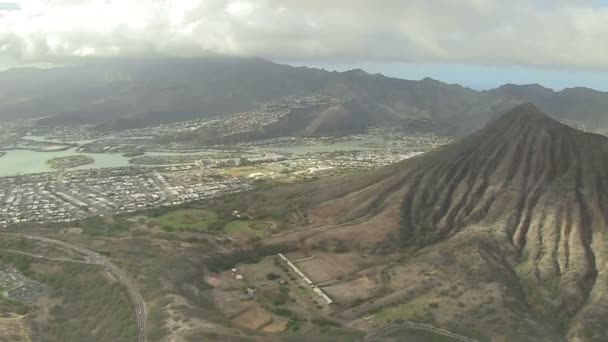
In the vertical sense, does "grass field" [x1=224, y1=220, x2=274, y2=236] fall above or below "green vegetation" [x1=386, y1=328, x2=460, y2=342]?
above

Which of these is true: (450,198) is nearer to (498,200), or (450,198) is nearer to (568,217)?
(498,200)

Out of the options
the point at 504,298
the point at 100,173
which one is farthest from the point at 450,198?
the point at 100,173

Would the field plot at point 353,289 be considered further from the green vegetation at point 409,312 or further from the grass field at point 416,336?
the grass field at point 416,336

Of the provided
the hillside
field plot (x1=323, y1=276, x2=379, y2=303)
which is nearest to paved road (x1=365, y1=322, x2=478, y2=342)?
the hillside

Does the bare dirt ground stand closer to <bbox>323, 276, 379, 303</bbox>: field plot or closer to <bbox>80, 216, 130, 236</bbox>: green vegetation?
<bbox>80, 216, 130, 236</bbox>: green vegetation

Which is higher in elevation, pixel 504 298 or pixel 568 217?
pixel 568 217

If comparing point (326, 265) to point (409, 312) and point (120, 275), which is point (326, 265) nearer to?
point (409, 312)
